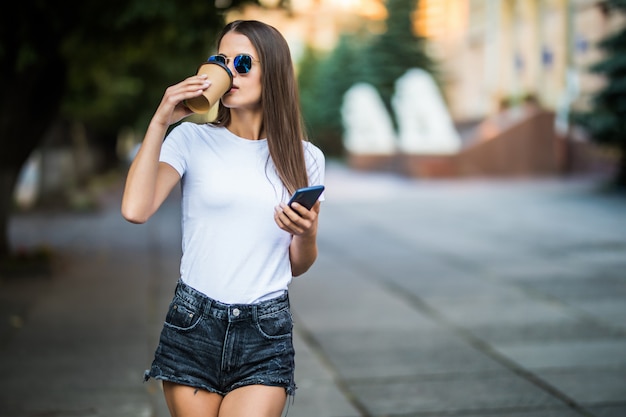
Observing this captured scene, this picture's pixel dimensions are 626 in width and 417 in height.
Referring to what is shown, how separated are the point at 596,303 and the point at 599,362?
93.9 inches

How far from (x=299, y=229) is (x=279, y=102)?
1.46ft

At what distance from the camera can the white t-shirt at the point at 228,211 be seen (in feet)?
9.77

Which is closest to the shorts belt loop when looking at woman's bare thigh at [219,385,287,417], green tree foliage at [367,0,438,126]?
woman's bare thigh at [219,385,287,417]

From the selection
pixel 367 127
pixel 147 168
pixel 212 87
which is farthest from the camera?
pixel 367 127

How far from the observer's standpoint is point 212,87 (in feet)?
8.83

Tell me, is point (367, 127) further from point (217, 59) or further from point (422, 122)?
point (217, 59)

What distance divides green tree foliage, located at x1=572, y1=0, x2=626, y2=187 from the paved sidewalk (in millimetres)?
4900

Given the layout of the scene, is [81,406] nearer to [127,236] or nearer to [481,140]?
[127,236]

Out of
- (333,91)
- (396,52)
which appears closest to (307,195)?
(396,52)

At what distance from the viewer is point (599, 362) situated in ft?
22.0

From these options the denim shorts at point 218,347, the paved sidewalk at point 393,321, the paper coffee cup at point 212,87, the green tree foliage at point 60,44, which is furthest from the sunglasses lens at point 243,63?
the green tree foliage at point 60,44

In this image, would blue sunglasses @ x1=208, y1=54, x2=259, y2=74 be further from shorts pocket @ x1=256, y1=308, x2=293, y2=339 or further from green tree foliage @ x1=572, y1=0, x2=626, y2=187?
green tree foliage @ x1=572, y1=0, x2=626, y2=187

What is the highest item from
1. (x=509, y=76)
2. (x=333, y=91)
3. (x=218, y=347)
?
(x=218, y=347)

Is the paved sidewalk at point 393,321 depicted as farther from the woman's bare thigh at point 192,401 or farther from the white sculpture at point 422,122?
the white sculpture at point 422,122
